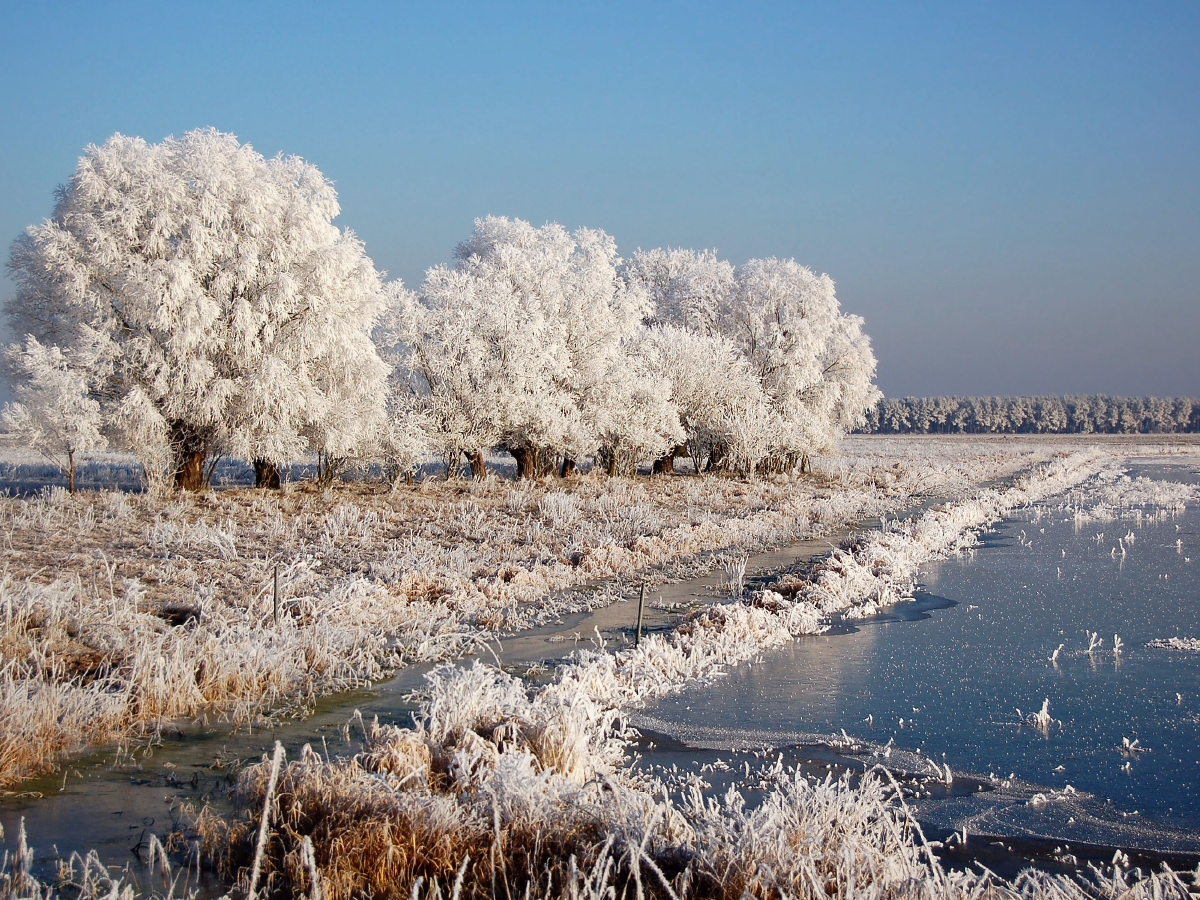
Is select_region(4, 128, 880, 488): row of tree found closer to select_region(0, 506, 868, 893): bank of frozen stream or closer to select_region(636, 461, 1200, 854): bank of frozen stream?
select_region(0, 506, 868, 893): bank of frozen stream

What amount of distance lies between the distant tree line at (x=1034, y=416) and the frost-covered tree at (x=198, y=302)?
427 ft

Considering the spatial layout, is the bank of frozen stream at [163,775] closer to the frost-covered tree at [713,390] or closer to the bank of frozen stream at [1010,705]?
the bank of frozen stream at [1010,705]

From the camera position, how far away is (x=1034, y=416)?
157m

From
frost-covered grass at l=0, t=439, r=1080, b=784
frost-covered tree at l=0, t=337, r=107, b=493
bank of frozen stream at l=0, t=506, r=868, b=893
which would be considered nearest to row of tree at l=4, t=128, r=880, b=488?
frost-covered tree at l=0, t=337, r=107, b=493

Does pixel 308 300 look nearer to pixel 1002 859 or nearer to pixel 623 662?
pixel 623 662

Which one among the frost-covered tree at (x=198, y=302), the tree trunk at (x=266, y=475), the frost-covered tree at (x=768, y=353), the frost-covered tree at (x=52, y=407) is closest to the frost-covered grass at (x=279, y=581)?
the tree trunk at (x=266, y=475)

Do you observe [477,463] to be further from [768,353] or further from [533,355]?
[768,353]

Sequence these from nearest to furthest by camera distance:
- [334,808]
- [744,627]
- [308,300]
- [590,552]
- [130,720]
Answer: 1. [334,808]
2. [130,720]
3. [744,627]
4. [590,552]
5. [308,300]

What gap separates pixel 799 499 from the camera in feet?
95.3

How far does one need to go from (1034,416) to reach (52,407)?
165 metres

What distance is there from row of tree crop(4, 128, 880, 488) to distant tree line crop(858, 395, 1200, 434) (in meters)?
121

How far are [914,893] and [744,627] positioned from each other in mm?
6720

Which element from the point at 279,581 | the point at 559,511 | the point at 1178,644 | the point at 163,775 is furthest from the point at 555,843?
the point at 559,511

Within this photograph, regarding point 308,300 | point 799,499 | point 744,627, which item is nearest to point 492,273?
point 308,300
